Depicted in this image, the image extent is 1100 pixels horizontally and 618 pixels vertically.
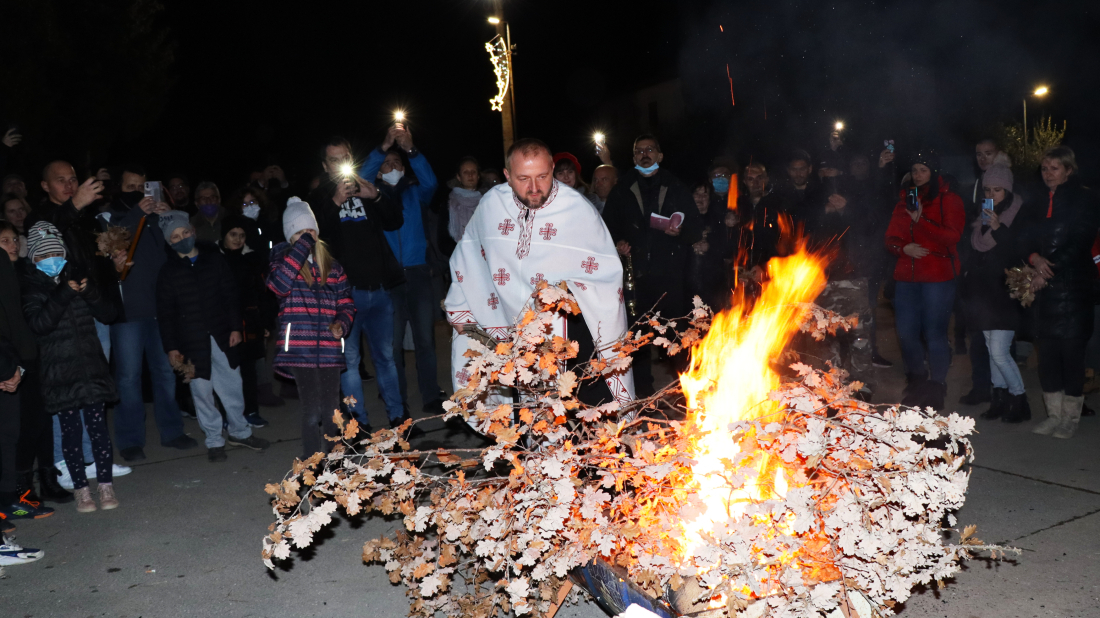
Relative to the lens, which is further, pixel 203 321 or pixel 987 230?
pixel 987 230

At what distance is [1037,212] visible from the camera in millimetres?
6105

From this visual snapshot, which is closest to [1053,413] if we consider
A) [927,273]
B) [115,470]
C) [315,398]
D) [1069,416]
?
[1069,416]

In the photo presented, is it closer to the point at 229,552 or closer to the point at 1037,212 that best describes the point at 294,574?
the point at 229,552

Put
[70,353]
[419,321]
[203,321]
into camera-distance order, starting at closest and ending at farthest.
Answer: [70,353], [203,321], [419,321]

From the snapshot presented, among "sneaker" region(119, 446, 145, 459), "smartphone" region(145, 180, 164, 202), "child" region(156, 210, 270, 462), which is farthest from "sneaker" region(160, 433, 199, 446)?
"smartphone" region(145, 180, 164, 202)

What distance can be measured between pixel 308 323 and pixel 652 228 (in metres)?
3.05

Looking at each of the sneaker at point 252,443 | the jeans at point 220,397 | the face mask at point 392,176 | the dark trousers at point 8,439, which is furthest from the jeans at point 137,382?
the face mask at point 392,176

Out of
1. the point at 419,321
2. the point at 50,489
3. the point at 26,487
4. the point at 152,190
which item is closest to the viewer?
the point at 26,487

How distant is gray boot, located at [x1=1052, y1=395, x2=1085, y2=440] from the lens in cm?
600

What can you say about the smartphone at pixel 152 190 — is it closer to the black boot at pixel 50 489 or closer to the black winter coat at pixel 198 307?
the black winter coat at pixel 198 307

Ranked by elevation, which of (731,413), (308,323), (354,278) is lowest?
(731,413)

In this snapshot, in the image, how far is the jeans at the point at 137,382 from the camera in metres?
6.36

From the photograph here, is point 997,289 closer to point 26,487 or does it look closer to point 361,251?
point 361,251

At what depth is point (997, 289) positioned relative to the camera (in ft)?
21.1
